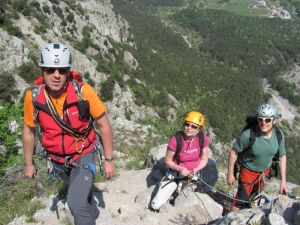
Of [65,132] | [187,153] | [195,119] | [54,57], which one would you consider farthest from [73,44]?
[54,57]

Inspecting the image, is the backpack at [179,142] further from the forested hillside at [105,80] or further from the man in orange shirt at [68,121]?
the forested hillside at [105,80]

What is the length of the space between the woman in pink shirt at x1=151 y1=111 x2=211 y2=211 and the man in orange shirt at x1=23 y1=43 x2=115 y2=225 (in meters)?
2.15

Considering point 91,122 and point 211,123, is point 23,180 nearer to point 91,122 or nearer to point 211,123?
point 91,122

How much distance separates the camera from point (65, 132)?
17.6ft

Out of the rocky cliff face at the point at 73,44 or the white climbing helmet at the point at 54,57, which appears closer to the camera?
the white climbing helmet at the point at 54,57

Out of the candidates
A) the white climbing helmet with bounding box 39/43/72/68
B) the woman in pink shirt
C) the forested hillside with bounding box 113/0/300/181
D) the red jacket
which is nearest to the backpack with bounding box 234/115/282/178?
the woman in pink shirt

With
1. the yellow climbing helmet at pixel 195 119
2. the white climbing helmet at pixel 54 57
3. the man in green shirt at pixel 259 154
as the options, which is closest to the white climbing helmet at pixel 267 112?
the man in green shirt at pixel 259 154

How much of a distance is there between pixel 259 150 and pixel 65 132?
331 centimetres

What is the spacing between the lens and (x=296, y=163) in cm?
10044

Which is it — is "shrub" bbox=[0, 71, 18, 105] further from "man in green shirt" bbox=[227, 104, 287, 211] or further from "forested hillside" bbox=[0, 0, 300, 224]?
"man in green shirt" bbox=[227, 104, 287, 211]

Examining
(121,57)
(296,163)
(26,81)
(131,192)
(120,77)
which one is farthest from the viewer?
(296,163)

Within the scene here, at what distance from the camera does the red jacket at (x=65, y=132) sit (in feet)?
17.0

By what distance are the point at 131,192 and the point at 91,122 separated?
4047 mm

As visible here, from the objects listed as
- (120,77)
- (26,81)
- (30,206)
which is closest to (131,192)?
(30,206)
